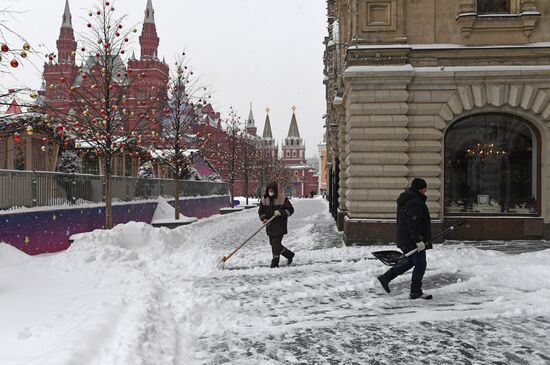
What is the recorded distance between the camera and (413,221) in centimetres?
689

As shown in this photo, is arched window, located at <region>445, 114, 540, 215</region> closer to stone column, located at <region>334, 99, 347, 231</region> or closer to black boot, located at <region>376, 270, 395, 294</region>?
stone column, located at <region>334, 99, 347, 231</region>

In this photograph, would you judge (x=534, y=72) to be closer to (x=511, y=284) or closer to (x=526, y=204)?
(x=526, y=204)

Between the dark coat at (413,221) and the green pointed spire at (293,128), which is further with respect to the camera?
the green pointed spire at (293,128)

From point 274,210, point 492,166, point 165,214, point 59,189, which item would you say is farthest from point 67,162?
point 492,166

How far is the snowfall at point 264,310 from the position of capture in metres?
4.81

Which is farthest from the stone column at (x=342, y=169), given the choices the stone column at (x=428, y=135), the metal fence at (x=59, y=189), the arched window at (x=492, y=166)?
the metal fence at (x=59, y=189)

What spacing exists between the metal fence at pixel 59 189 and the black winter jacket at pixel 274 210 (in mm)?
6552

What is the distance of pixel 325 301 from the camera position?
7.26 m

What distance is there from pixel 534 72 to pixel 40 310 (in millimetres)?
13173

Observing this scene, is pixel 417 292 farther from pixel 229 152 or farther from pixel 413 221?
pixel 229 152

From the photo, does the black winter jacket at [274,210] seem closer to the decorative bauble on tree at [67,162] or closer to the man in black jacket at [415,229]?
the man in black jacket at [415,229]

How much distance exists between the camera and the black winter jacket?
395 inches

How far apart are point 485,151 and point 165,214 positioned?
44.2 feet

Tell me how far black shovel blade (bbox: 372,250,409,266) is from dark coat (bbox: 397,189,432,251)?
24cm
